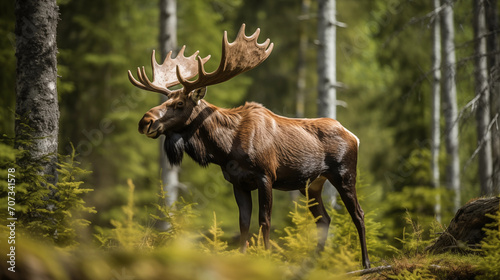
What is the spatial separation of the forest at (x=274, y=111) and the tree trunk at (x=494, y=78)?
46mm

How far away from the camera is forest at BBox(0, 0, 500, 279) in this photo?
15.8ft

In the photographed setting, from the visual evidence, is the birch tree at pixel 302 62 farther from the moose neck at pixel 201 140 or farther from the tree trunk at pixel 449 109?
the moose neck at pixel 201 140

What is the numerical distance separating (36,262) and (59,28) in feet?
12.7

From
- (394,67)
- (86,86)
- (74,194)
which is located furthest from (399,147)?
(74,194)

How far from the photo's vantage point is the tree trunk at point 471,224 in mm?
5566

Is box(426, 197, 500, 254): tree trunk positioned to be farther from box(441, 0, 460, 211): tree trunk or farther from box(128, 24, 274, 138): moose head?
box(441, 0, 460, 211): tree trunk

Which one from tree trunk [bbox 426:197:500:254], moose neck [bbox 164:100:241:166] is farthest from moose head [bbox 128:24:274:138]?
tree trunk [bbox 426:197:500:254]

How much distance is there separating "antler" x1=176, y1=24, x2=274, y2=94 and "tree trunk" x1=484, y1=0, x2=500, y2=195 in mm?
3834

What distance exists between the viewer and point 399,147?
703 inches

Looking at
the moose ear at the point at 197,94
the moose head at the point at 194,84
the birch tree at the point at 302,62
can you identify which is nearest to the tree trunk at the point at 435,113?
the birch tree at the point at 302,62

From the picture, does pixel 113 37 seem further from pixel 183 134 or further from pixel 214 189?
pixel 183 134

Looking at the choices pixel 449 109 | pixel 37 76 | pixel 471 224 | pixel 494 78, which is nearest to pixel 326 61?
pixel 494 78

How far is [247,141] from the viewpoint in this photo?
5.17 metres

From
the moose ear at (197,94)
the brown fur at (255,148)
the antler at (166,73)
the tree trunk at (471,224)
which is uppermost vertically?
the antler at (166,73)
